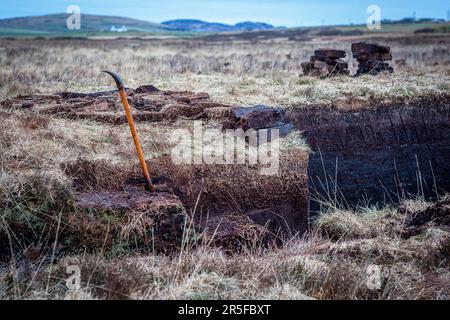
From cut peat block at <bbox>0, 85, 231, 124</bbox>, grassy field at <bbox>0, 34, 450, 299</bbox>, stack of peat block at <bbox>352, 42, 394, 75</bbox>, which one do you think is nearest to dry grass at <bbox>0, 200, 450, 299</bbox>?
grassy field at <bbox>0, 34, 450, 299</bbox>

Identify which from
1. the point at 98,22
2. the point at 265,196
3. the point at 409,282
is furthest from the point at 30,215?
the point at 98,22

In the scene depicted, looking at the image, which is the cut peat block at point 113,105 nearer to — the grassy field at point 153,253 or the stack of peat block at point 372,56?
the grassy field at point 153,253

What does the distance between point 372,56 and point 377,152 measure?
602cm

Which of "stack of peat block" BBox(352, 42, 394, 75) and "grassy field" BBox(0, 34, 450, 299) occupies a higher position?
"stack of peat block" BBox(352, 42, 394, 75)

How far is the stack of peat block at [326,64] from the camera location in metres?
12.8

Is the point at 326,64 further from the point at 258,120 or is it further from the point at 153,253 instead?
the point at 153,253

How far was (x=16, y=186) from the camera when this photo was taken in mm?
4902

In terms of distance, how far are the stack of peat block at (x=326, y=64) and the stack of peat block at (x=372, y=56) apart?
0.64m

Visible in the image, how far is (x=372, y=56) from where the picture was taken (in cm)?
1386

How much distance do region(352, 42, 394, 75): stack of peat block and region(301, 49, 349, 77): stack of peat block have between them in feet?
2.11

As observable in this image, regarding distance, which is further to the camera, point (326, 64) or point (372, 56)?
point (372, 56)

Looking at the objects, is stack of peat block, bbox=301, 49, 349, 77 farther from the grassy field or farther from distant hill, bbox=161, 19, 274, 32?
distant hill, bbox=161, 19, 274, 32

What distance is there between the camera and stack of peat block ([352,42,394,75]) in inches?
530

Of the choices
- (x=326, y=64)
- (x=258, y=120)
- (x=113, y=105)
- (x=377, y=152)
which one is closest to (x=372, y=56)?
(x=326, y=64)
